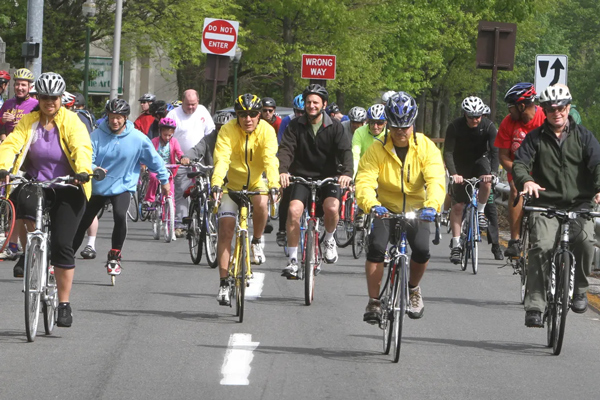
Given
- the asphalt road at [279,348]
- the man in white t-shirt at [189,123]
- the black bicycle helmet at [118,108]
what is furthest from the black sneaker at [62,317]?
the man in white t-shirt at [189,123]

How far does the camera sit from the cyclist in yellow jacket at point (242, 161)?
10508mm

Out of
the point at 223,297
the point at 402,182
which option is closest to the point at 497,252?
the point at 223,297

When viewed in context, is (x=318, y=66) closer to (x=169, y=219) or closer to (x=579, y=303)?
(x=169, y=219)

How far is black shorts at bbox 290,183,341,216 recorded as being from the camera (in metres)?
11.8

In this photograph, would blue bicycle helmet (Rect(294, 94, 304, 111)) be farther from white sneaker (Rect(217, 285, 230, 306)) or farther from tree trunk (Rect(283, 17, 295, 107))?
tree trunk (Rect(283, 17, 295, 107))

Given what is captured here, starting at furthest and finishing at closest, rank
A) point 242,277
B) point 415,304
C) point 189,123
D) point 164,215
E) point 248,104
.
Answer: point 189,123
point 164,215
point 248,104
point 242,277
point 415,304

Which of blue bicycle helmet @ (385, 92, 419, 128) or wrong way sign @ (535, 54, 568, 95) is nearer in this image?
blue bicycle helmet @ (385, 92, 419, 128)

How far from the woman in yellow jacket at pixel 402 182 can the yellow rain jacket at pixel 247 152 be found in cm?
174

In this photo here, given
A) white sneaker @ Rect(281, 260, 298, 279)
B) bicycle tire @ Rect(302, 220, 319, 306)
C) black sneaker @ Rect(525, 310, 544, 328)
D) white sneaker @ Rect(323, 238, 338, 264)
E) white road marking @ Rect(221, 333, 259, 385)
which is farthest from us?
white sneaker @ Rect(323, 238, 338, 264)

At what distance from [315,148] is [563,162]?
131 inches

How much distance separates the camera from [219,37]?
2255 centimetres

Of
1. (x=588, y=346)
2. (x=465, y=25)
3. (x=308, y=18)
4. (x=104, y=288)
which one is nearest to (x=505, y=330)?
(x=588, y=346)

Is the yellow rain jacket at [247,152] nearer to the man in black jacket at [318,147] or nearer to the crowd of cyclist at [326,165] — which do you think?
the crowd of cyclist at [326,165]

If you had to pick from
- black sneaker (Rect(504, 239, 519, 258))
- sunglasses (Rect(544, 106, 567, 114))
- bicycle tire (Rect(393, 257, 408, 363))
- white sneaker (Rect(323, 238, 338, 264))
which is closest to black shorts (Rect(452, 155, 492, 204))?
black sneaker (Rect(504, 239, 519, 258))
